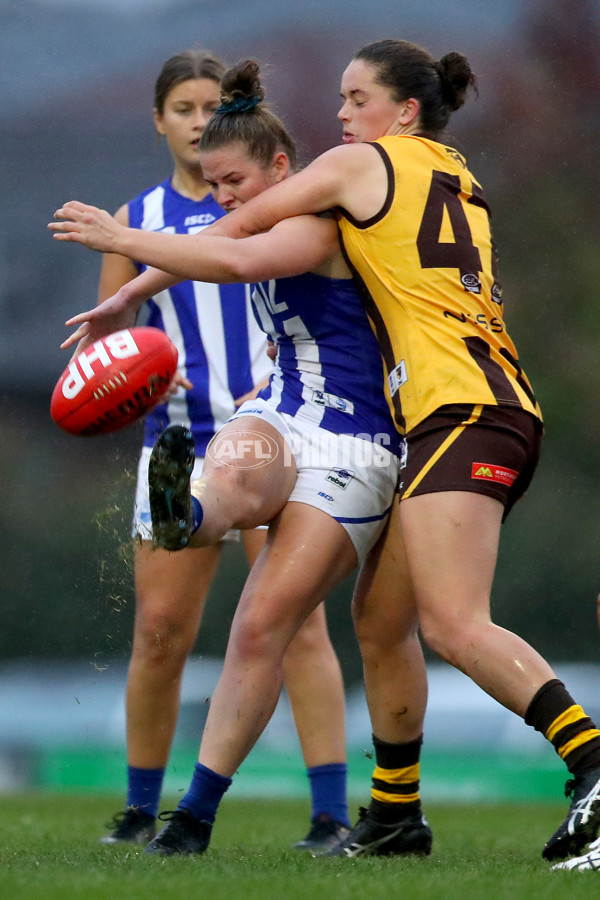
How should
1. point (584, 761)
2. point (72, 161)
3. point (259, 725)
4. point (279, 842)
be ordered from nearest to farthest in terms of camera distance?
point (584, 761) → point (259, 725) → point (279, 842) → point (72, 161)

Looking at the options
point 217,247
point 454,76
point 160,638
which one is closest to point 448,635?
point 217,247

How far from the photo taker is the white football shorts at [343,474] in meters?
3.00

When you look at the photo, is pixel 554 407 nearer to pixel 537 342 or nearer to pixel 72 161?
pixel 537 342

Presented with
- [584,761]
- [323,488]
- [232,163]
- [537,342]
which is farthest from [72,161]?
[584,761]

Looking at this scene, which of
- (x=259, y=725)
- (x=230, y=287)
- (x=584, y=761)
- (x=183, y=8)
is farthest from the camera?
(x=183, y=8)

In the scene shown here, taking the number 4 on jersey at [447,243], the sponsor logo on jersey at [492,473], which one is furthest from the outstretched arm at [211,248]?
the sponsor logo on jersey at [492,473]

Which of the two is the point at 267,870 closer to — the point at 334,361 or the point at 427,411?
the point at 427,411

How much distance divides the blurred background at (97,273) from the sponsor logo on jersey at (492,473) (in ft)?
12.9

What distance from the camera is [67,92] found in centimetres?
902

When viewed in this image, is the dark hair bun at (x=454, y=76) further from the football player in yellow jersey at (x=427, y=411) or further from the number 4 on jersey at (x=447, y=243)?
the number 4 on jersey at (x=447, y=243)

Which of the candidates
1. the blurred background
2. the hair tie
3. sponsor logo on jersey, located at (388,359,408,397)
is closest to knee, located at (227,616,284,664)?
sponsor logo on jersey, located at (388,359,408,397)

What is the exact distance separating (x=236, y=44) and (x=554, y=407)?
340cm

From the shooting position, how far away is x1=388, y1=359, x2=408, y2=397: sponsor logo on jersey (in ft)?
9.56

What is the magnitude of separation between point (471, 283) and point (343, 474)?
0.55m
